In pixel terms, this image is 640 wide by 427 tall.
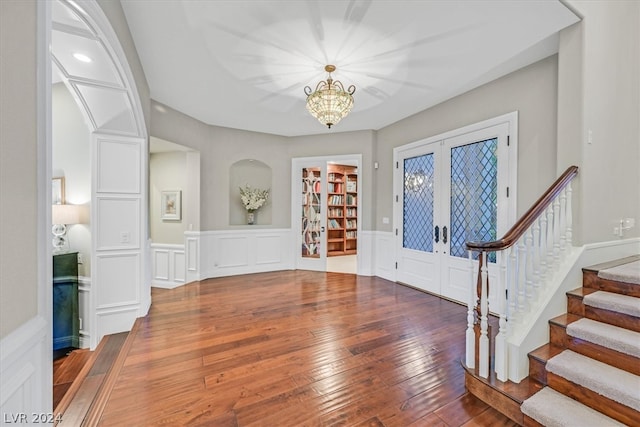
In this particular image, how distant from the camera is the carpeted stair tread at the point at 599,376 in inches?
58.3

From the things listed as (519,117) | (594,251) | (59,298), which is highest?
(519,117)

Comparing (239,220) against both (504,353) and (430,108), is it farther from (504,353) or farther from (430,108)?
(504,353)

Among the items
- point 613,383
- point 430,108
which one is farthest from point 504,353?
point 430,108

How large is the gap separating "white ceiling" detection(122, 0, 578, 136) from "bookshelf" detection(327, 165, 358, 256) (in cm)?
426

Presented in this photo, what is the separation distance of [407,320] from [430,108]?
3179mm

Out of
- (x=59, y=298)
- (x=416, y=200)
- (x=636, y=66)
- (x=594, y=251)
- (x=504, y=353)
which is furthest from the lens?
(x=416, y=200)

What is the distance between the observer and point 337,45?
2.65 meters

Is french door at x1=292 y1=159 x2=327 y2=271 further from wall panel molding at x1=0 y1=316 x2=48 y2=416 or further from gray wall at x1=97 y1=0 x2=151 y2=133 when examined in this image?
wall panel molding at x1=0 y1=316 x2=48 y2=416

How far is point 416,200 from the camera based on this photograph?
4.58 meters

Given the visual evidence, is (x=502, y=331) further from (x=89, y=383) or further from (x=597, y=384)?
(x=89, y=383)

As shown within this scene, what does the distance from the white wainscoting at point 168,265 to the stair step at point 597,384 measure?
17.3 ft

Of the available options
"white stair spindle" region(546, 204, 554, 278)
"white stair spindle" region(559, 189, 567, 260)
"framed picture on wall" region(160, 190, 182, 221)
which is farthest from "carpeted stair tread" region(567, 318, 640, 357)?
"framed picture on wall" region(160, 190, 182, 221)

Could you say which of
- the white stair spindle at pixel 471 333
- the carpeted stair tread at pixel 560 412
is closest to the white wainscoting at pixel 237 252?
the white stair spindle at pixel 471 333

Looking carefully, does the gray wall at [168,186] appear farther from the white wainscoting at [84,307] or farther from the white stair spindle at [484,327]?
the white stair spindle at [484,327]
